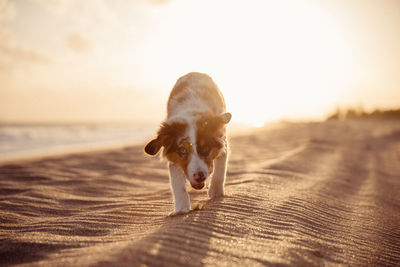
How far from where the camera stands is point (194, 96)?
5.23 meters

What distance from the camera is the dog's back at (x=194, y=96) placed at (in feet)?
16.4

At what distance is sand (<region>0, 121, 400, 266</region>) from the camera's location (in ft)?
8.89

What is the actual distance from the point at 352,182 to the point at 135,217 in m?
4.38

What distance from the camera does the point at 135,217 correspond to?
13.6 ft

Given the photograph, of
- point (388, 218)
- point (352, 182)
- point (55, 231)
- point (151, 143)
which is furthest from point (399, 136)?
point (55, 231)

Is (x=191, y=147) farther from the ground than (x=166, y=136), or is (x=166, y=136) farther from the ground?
(x=166, y=136)

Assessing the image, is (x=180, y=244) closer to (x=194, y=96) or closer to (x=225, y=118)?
(x=225, y=118)

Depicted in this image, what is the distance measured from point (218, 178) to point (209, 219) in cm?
143

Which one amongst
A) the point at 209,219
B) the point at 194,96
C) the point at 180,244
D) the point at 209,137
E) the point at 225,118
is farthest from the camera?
the point at 194,96

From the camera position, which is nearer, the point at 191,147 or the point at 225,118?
the point at 191,147

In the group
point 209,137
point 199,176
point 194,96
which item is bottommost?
point 199,176

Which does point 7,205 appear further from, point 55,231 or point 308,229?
point 308,229

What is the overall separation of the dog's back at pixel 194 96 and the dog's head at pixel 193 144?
38cm

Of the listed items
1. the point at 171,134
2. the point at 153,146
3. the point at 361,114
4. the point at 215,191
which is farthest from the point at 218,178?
the point at 361,114
